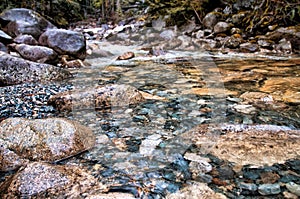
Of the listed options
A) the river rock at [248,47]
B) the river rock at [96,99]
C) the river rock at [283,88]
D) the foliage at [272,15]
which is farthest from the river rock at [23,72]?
the foliage at [272,15]

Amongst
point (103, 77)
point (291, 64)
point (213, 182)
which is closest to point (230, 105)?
point (213, 182)

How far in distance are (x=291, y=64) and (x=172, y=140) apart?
3913mm

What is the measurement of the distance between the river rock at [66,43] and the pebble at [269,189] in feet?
19.0

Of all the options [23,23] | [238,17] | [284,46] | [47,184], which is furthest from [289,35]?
[23,23]

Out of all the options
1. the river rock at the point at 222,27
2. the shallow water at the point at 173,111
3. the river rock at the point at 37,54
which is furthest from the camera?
→ the river rock at the point at 222,27

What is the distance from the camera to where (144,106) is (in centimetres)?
303

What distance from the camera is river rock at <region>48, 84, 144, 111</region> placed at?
297 cm

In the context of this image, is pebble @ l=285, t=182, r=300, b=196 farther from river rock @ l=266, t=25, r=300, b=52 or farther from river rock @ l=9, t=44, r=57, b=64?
river rock @ l=266, t=25, r=300, b=52

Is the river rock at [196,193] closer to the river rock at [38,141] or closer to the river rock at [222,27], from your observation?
the river rock at [38,141]

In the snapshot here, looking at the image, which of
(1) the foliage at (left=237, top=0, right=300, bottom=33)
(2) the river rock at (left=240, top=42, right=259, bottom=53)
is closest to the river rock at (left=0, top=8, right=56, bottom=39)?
(2) the river rock at (left=240, top=42, right=259, bottom=53)

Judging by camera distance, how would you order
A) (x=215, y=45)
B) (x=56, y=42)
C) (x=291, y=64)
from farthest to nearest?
(x=215, y=45)
(x=56, y=42)
(x=291, y=64)

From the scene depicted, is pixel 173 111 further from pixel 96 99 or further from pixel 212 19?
pixel 212 19

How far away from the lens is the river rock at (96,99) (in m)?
2.97

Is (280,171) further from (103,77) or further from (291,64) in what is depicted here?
(291,64)
